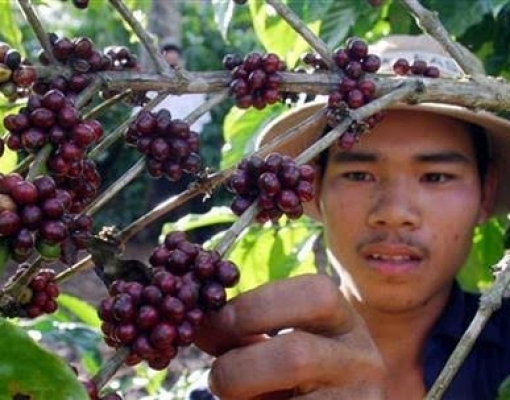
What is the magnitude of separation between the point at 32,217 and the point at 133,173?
178mm

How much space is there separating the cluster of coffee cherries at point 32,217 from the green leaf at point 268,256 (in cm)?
142

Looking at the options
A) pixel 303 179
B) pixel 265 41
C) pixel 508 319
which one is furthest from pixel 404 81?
pixel 265 41

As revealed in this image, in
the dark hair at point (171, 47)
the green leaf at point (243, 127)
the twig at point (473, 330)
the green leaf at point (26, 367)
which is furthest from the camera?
the dark hair at point (171, 47)

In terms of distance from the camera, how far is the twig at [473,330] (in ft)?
2.91

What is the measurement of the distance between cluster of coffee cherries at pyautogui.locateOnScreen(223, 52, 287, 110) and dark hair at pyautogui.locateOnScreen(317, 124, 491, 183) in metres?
0.79

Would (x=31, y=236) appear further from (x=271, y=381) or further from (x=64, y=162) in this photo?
(x=271, y=381)

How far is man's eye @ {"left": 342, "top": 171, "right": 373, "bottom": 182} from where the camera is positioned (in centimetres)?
181

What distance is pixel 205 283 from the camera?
888mm

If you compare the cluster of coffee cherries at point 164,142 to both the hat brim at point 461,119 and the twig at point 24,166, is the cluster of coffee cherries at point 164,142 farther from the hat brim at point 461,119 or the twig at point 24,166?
the hat brim at point 461,119

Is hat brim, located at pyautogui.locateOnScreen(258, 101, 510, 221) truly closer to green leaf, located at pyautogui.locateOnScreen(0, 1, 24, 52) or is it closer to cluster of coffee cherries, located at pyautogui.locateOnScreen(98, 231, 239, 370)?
green leaf, located at pyautogui.locateOnScreen(0, 1, 24, 52)

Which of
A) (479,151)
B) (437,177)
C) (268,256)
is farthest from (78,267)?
(268,256)

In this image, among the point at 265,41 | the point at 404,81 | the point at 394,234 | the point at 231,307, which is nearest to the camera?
the point at 231,307

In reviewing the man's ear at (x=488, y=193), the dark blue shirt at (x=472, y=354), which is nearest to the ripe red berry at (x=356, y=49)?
the dark blue shirt at (x=472, y=354)

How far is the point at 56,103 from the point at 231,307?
0.23 metres
